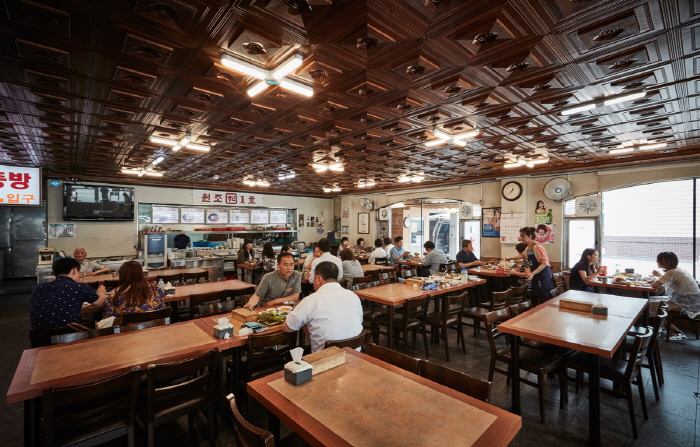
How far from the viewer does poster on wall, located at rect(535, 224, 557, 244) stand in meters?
8.41

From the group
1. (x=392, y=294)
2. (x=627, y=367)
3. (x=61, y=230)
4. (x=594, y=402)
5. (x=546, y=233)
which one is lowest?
(x=594, y=402)

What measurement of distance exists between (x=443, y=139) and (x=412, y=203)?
7852 millimetres

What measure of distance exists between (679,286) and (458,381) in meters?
5.75

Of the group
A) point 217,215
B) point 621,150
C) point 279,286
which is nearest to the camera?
point 279,286

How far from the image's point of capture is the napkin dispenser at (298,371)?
Answer: 194cm

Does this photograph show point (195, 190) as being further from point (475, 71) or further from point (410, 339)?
point (475, 71)

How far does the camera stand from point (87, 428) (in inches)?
81.4

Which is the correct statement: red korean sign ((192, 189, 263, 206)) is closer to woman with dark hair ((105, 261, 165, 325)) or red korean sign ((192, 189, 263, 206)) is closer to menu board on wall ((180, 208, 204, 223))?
menu board on wall ((180, 208, 204, 223))

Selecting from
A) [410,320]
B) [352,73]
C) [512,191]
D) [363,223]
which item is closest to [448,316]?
[410,320]

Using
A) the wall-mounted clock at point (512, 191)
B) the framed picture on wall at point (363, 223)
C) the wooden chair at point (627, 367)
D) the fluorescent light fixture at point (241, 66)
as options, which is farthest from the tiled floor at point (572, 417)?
the framed picture on wall at point (363, 223)

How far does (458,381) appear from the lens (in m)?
2.03

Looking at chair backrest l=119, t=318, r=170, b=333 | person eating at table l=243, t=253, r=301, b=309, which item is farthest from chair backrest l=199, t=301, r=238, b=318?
chair backrest l=119, t=318, r=170, b=333

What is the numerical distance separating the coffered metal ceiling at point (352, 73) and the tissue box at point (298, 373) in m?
2.32

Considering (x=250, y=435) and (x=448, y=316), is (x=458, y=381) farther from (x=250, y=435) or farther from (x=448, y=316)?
(x=448, y=316)
